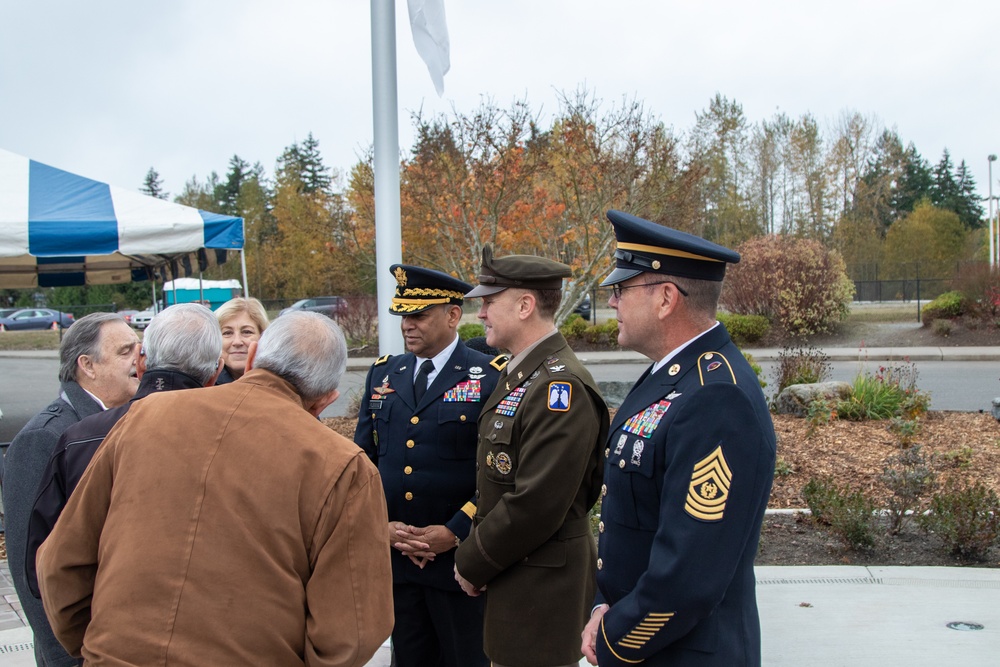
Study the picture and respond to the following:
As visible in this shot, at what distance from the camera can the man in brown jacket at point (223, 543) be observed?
175 centimetres


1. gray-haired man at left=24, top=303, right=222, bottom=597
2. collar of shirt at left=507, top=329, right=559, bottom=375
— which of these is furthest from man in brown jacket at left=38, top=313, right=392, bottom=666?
collar of shirt at left=507, top=329, right=559, bottom=375

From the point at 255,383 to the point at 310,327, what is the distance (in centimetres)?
21

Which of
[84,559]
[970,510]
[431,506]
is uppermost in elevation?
[84,559]

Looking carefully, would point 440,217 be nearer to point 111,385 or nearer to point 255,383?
point 111,385

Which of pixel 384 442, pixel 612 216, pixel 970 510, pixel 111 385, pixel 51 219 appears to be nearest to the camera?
pixel 612 216

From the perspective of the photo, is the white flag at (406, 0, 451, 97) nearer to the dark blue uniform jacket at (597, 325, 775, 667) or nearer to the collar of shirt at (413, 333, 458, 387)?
the collar of shirt at (413, 333, 458, 387)

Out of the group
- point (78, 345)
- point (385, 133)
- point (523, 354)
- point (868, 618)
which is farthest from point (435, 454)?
point (868, 618)

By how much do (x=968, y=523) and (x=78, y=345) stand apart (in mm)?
5084

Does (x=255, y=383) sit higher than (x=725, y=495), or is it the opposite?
(x=255, y=383)

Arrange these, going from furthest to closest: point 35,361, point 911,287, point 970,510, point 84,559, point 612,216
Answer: point 911,287, point 35,361, point 970,510, point 612,216, point 84,559

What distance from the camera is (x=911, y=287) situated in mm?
34219

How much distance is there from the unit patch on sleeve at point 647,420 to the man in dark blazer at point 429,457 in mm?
1145

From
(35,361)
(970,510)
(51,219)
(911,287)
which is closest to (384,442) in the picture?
(970,510)

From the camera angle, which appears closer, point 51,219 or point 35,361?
point 51,219
